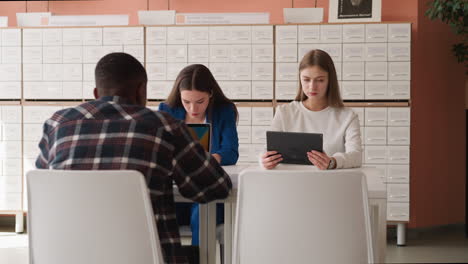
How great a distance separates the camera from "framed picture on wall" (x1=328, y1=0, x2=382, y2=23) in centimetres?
516

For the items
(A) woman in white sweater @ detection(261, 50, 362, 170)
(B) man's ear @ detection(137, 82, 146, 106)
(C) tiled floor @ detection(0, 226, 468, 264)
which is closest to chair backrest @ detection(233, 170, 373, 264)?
(B) man's ear @ detection(137, 82, 146, 106)

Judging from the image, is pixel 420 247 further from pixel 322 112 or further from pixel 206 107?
pixel 206 107

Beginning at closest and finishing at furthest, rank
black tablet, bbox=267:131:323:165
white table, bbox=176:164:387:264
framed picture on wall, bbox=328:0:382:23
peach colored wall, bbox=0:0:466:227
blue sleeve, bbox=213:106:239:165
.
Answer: white table, bbox=176:164:387:264
black tablet, bbox=267:131:323:165
blue sleeve, bbox=213:106:239:165
framed picture on wall, bbox=328:0:382:23
peach colored wall, bbox=0:0:466:227

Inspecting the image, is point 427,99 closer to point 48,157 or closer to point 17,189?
point 17,189

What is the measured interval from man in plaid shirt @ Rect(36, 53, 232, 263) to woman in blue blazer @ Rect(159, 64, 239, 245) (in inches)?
39.4

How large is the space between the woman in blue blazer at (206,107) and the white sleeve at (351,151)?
0.56 m

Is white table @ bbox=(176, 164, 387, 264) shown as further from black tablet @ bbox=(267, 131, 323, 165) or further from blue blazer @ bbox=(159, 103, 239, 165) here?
blue blazer @ bbox=(159, 103, 239, 165)

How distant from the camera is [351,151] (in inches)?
116

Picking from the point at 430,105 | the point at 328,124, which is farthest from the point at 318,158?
the point at 430,105

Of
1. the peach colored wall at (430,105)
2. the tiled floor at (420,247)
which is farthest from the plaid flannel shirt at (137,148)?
the peach colored wall at (430,105)

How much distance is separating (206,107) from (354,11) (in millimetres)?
2466

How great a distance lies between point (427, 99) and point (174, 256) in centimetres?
397

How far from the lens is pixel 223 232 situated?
9.12ft

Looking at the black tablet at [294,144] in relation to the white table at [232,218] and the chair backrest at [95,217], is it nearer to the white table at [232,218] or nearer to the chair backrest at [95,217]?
the white table at [232,218]
